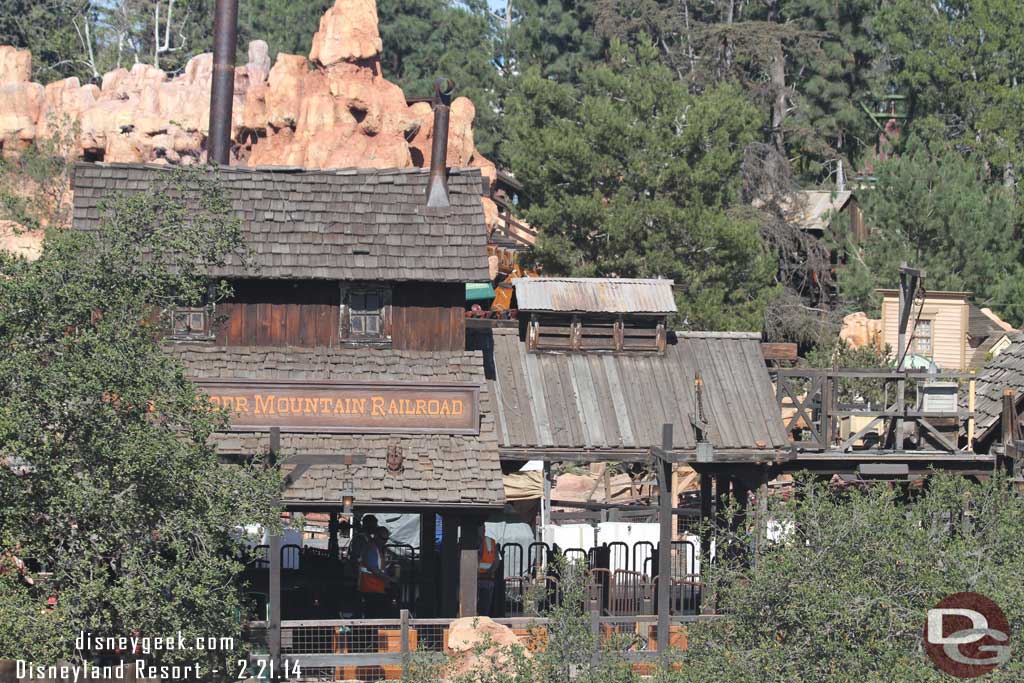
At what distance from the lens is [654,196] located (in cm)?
4353

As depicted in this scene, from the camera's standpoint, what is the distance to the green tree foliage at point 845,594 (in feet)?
52.4

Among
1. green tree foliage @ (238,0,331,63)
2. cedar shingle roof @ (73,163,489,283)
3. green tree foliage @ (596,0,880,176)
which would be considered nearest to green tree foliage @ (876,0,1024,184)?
green tree foliage @ (596,0,880,176)

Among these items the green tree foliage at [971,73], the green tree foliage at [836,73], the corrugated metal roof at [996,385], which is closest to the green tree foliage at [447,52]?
the green tree foliage at [836,73]

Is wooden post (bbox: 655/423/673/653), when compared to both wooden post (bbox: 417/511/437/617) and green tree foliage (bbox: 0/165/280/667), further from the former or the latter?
green tree foliage (bbox: 0/165/280/667)

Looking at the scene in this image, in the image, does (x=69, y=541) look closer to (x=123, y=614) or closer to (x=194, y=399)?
(x=123, y=614)

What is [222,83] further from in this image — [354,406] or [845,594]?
[845,594]

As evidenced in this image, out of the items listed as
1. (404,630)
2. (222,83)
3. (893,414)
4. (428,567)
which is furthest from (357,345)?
(222,83)

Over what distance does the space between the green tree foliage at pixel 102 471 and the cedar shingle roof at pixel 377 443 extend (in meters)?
3.15

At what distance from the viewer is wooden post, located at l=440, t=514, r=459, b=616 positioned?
2177 centimetres

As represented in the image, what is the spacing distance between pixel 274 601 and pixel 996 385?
13.0 m

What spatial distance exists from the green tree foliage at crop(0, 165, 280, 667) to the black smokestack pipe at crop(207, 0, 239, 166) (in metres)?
10.1

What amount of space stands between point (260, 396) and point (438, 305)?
10.3 feet

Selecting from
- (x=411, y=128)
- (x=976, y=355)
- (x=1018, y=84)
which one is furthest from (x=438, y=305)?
(x=1018, y=84)

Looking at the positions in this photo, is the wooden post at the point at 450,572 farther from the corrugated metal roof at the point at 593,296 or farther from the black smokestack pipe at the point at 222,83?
the black smokestack pipe at the point at 222,83
